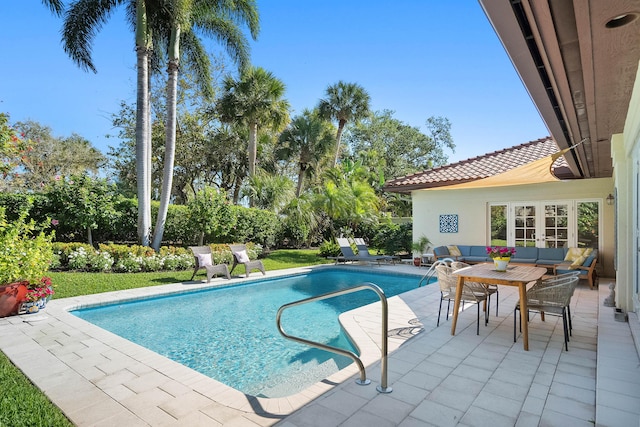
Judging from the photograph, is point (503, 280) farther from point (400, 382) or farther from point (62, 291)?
point (62, 291)

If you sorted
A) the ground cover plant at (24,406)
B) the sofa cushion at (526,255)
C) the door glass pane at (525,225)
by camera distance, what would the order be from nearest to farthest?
the ground cover plant at (24,406) → the sofa cushion at (526,255) → the door glass pane at (525,225)

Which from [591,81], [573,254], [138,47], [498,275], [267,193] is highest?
[138,47]

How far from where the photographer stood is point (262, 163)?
85.7 feet

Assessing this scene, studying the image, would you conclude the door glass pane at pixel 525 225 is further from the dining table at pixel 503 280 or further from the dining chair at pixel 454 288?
the dining chair at pixel 454 288

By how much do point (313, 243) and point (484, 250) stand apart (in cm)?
1083

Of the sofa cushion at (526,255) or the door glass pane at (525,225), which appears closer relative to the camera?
the sofa cushion at (526,255)

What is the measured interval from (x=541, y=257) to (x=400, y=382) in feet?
34.8

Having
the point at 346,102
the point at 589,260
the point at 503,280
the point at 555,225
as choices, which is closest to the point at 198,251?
the point at 503,280

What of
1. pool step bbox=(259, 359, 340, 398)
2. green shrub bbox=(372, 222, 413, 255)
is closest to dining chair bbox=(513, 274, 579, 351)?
pool step bbox=(259, 359, 340, 398)

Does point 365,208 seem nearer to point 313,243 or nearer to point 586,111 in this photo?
point 313,243

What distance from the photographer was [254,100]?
805 inches

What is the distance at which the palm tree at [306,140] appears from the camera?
2462 cm

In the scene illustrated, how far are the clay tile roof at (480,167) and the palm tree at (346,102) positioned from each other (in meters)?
8.88

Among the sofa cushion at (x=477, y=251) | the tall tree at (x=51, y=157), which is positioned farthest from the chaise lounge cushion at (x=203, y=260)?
the tall tree at (x=51, y=157)
